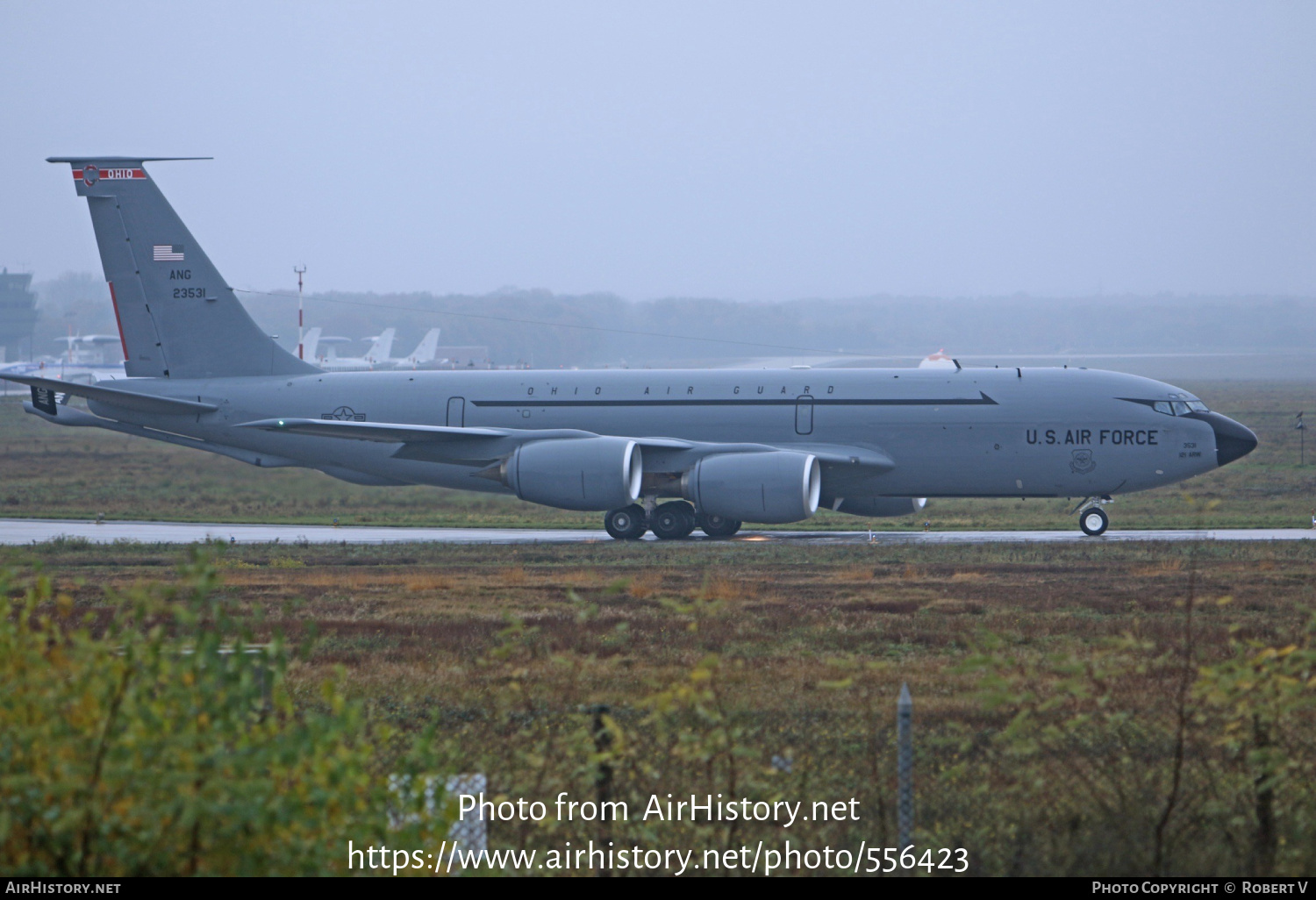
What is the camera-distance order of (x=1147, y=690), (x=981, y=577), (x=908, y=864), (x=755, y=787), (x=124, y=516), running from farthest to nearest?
(x=124, y=516) → (x=981, y=577) → (x=1147, y=690) → (x=755, y=787) → (x=908, y=864)

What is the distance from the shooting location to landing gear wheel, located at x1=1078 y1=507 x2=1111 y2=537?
1241 inches

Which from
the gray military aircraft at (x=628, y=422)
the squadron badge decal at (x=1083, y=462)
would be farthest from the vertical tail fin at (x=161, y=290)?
the squadron badge decal at (x=1083, y=462)

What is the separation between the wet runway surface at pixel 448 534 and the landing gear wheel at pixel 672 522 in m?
0.40

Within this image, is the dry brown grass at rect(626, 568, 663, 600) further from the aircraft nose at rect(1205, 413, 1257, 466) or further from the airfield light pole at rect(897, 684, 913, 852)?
the aircraft nose at rect(1205, 413, 1257, 466)

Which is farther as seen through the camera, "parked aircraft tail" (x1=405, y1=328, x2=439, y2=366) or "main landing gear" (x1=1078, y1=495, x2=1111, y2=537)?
"parked aircraft tail" (x1=405, y1=328, x2=439, y2=366)

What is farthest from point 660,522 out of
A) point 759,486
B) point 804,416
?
point 804,416

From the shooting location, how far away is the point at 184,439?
33969 mm

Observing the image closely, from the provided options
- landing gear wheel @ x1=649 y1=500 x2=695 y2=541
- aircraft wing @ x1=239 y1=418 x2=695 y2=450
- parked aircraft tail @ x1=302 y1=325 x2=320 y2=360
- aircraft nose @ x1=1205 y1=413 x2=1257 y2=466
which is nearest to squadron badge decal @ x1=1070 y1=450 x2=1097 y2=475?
aircraft nose @ x1=1205 y1=413 x2=1257 y2=466

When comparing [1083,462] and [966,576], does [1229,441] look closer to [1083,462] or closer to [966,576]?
[1083,462]

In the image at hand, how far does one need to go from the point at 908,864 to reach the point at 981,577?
15417 millimetres

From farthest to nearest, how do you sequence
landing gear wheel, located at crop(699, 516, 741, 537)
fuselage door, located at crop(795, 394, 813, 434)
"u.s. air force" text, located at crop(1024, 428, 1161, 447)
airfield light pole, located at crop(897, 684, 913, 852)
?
landing gear wheel, located at crop(699, 516, 741, 537) → fuselage door, located at crop(795, 394, 813, 434) → "u.s. air force" text, located at crop(1024, 428, 1161, 447) → airfield light pole, located at crop(897, 684, 913, 852)

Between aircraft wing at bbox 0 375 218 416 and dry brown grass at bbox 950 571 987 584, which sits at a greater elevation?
aircraft wing at bbox 0 375 218 416
